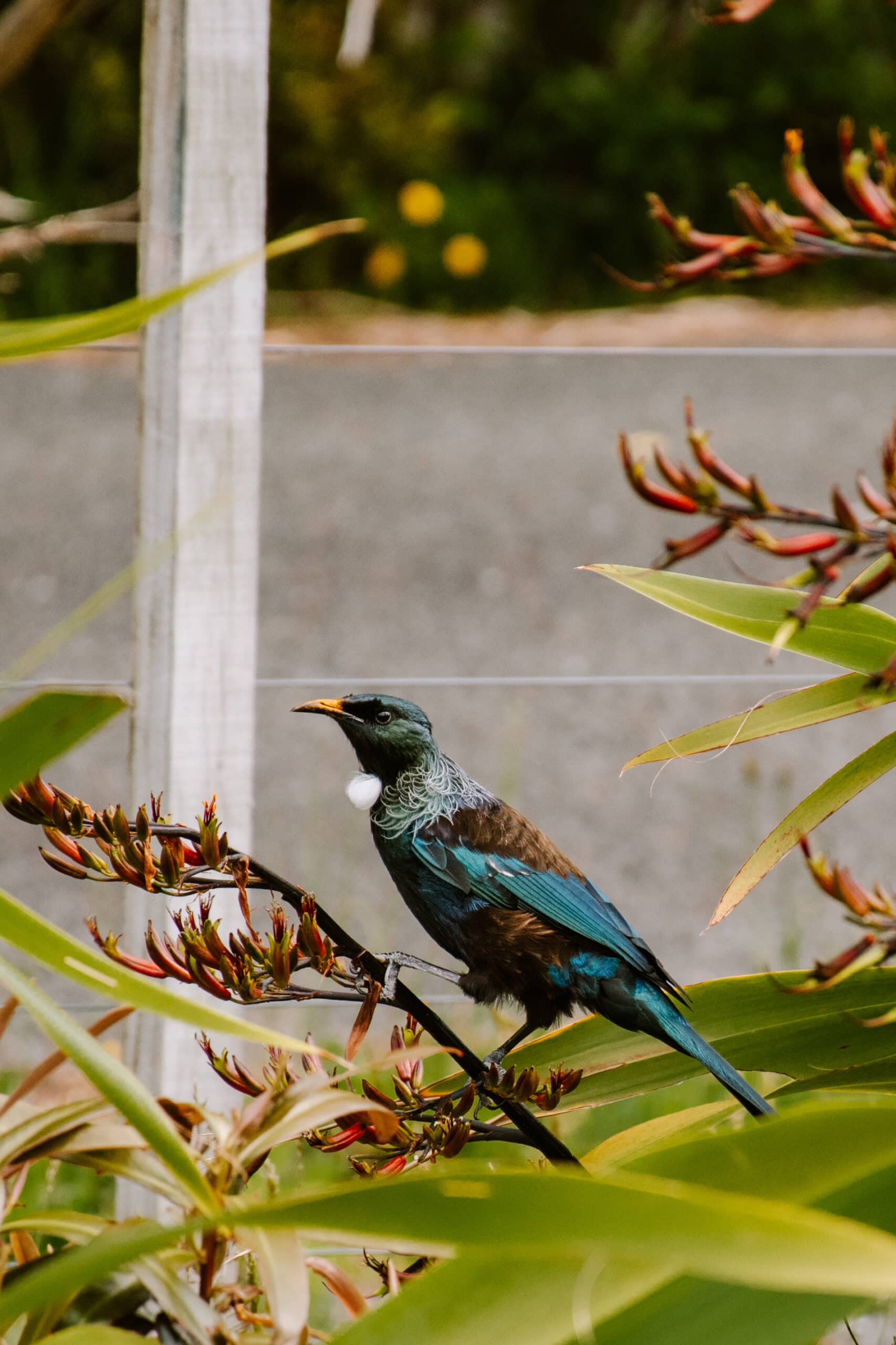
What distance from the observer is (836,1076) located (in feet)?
2.75

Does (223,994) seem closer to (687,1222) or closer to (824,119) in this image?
(687,1222)

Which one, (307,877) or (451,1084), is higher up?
(451,1084)

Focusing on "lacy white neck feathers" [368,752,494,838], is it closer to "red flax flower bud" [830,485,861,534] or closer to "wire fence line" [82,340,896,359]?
"red flax flower bud" [830,485,861,534]

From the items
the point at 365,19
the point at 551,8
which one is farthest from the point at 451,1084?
the point at 551,8

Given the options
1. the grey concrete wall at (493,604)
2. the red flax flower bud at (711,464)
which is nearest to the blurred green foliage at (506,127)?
the grey concrete wall at (493,604)

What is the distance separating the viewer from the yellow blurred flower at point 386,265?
6738 mm

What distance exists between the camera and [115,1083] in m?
0.52

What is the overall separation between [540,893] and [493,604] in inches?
132

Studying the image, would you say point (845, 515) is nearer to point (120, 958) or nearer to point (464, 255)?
point (120, 958)

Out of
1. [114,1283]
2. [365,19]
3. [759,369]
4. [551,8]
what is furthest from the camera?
[551,8]

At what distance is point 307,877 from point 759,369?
5.14m

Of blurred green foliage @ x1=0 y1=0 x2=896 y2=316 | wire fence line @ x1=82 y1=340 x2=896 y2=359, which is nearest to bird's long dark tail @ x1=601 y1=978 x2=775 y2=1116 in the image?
wire fence line @ x1=82 y1=340 x2=896 y2=359

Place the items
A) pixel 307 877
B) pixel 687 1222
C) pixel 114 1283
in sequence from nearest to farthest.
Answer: pixel 687 1222, pixel 114 1283, pixel 307 877

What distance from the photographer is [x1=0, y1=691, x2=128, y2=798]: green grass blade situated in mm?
525
